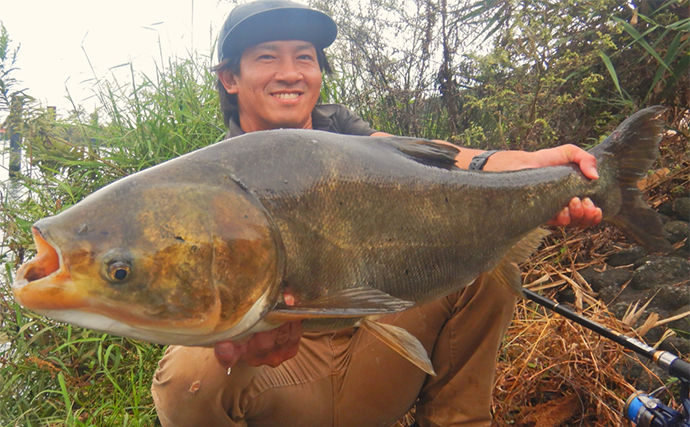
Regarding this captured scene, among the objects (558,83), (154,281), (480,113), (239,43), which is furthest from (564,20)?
(154,281)

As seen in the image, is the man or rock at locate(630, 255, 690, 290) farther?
rock at locate(630, 255, 690, 290)

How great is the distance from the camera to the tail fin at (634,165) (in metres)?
2.20

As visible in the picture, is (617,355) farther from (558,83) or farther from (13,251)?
(13,251)

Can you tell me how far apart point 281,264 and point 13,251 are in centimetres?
310

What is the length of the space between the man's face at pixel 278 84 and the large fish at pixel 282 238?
4.20 ft

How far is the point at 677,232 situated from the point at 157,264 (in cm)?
394

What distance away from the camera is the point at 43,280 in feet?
3.77

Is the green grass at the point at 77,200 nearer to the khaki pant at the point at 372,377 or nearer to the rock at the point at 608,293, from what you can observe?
the khaki pant at the point at 372,377

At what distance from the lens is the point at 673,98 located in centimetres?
432

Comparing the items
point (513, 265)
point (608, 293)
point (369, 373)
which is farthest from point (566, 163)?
point (608, 293)

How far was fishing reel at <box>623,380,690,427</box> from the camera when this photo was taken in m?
1.73

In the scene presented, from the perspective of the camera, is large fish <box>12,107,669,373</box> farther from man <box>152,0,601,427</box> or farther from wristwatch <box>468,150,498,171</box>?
wristwatch <box>468,150,498,171</box>

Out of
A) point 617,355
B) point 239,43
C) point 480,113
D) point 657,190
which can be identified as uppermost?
point 239,43

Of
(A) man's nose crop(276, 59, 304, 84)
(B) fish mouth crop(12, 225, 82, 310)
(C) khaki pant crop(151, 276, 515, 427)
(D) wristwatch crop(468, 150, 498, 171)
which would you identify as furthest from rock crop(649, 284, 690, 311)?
(B) fish mouth crop(12, 225, 82, 310)
